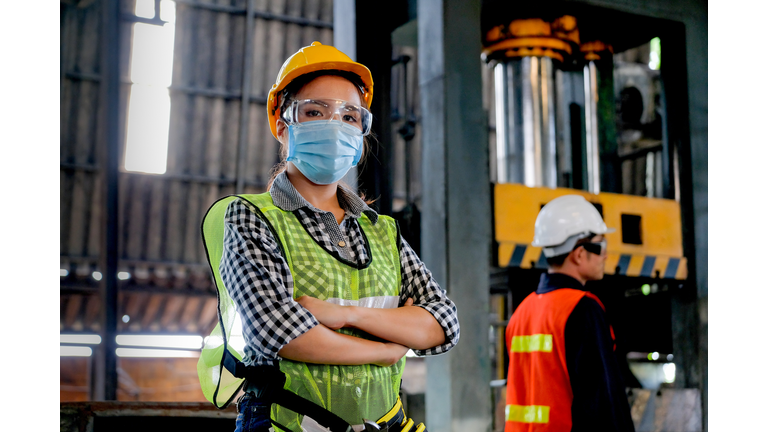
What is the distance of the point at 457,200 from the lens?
5293 mm

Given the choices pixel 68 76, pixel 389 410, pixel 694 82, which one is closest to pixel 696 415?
pixel 694 82

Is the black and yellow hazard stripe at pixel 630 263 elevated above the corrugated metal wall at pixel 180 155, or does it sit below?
below

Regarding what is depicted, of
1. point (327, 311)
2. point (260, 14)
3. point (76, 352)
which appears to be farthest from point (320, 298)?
point (260, 14)

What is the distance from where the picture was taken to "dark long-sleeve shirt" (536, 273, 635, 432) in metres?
2.98

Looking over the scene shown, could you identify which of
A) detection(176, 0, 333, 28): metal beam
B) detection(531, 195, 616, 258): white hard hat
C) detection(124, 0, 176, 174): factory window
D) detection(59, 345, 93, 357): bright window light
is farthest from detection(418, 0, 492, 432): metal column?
detection(59, 345, 93, 357): bright window light

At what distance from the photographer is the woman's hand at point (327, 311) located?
1.91m

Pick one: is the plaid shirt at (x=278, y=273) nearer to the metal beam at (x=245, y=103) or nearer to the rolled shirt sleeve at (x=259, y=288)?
the rolled shirt sleeve at (x=259, y=288)

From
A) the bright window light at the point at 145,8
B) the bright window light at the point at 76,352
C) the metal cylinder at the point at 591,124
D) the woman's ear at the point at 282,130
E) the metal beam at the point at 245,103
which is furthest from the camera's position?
the metal beam at the point at 245,103

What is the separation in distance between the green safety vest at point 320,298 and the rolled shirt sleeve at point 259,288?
5cm

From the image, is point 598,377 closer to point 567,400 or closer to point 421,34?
point 567,400

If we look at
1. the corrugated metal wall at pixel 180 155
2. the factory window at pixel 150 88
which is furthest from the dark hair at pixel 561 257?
the factory window at pixel 150 88

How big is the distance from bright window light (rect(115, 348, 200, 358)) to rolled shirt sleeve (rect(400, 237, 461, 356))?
13857mm

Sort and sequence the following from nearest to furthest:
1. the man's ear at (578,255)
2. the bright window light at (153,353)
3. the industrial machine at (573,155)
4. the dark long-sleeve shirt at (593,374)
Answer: the dark long-sleeve shirt at (593,374)
the man's ear at (578,255)
the industrial machine at (573,155)
the bright window light at (153,353)

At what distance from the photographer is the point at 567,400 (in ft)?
10.5
